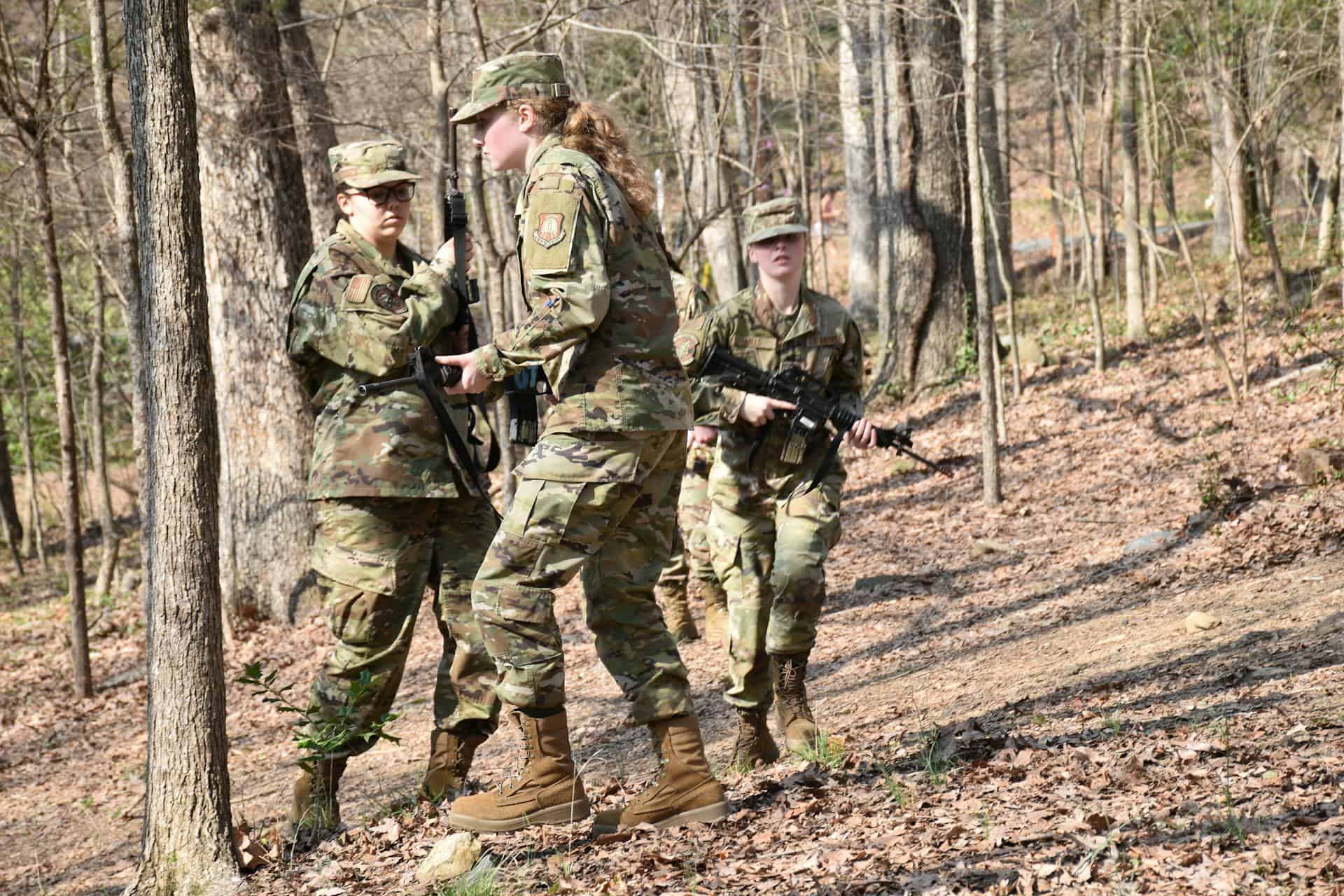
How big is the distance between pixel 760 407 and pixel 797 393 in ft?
0.68

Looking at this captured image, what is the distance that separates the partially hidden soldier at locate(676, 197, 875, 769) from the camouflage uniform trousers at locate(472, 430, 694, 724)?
3.88 ft

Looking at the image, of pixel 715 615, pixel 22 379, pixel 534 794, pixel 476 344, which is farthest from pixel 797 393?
pixel 22 379

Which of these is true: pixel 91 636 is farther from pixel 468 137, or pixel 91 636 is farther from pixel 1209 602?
pixel 1209 602

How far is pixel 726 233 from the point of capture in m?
15.3

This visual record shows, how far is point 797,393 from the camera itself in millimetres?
5430

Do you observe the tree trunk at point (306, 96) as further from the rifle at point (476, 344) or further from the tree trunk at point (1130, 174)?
the tree trunk at point (1130, 174)

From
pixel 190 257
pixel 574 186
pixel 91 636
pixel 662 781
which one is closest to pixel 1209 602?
pixel 662 781

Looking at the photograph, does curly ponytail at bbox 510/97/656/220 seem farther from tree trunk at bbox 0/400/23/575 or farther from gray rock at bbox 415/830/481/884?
tree trunk at bbox 0/400/23/575

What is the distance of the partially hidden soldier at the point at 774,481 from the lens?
5250mm

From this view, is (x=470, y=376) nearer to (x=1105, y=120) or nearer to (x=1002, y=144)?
(x=1105, y=120)

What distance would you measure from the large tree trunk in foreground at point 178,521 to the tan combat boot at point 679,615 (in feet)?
15.0

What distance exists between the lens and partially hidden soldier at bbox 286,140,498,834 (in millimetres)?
4840

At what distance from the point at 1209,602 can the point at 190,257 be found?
5.69m

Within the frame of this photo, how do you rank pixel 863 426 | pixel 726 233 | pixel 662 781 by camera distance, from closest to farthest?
pixel 662 781
pixel 863 426
pixel 726 233
